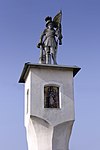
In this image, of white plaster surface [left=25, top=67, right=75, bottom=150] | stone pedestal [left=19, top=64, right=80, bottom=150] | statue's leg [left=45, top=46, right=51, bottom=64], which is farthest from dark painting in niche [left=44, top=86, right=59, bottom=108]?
statue's leg [left=45, top=46, right=51, bottom=64]

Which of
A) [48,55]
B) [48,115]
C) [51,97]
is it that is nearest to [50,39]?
[48,55]

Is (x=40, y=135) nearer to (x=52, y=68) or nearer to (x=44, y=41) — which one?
(x=52, y=68)

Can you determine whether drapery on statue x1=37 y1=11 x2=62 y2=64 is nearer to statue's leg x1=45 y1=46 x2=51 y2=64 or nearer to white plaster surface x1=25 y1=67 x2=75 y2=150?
statue's leg x1=45 y1=46 x2=51 y2=64

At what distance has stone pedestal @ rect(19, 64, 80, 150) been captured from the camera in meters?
12.4

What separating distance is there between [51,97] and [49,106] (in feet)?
1.50

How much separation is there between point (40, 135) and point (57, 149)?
0.94m

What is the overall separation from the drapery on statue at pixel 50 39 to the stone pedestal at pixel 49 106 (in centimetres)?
97

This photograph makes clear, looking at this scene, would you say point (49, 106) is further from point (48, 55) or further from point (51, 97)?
point (48, 55)

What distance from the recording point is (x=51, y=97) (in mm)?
12977

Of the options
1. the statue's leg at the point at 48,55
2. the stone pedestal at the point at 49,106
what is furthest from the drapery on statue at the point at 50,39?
the stone pedestal at the point at 49,106

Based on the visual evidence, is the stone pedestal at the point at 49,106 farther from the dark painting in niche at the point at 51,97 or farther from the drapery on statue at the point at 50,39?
the drapery on statue at the point at 50,39

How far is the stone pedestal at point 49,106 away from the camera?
40.5ft

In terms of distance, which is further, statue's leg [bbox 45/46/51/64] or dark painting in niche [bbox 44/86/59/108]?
statue's leg [bbox 45/46/51/64]

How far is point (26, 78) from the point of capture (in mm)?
14211
